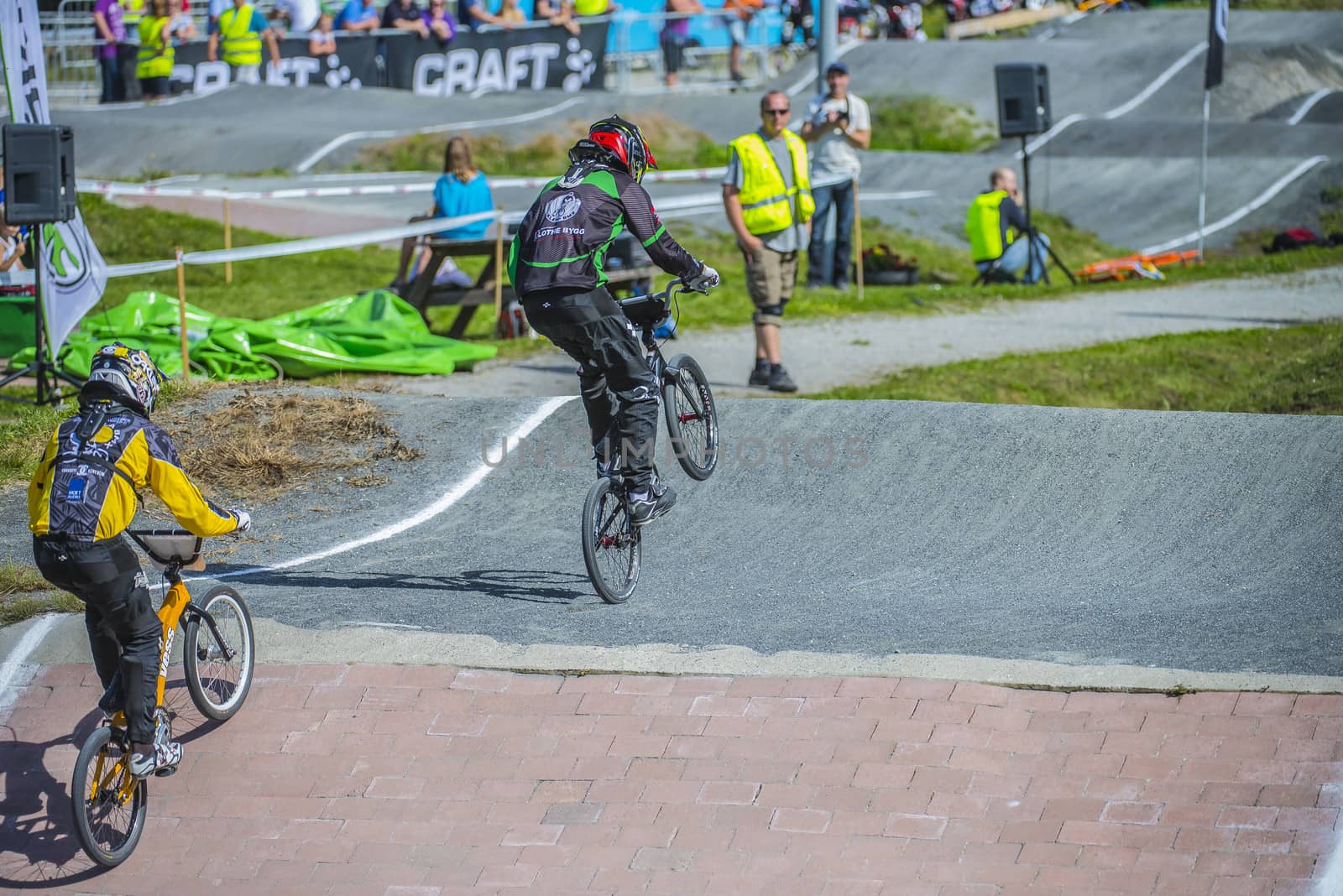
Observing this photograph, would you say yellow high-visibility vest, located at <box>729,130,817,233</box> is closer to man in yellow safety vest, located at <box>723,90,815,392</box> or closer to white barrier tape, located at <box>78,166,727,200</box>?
man in yellow safety vest, located at <box>723,90,815,392</box>

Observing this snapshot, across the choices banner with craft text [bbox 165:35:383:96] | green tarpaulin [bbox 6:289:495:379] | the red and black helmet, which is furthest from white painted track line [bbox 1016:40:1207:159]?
the red and black helmet

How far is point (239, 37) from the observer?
28.2 meters

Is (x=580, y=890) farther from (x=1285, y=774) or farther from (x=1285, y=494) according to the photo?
(x=1285, y=494)

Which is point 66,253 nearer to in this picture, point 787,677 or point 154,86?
point 787,677

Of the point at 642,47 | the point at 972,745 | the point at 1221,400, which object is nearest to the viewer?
the point at 972,745

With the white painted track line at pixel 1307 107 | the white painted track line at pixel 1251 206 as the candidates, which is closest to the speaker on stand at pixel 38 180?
the white painted track line at pixel 1251 206

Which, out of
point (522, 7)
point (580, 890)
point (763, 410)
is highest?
point (522, 7)

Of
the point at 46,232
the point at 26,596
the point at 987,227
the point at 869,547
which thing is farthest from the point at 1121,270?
the point at 26,596

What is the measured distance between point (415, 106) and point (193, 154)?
4.50 metres

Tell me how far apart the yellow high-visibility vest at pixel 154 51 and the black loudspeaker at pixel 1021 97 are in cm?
1672

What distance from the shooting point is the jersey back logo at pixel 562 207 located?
7098 millimetres

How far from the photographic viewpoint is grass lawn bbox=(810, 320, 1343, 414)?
12.3 meters

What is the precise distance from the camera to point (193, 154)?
24922 millimetres

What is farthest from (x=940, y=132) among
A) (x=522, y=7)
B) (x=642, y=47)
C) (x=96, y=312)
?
(x=96, y=312)
